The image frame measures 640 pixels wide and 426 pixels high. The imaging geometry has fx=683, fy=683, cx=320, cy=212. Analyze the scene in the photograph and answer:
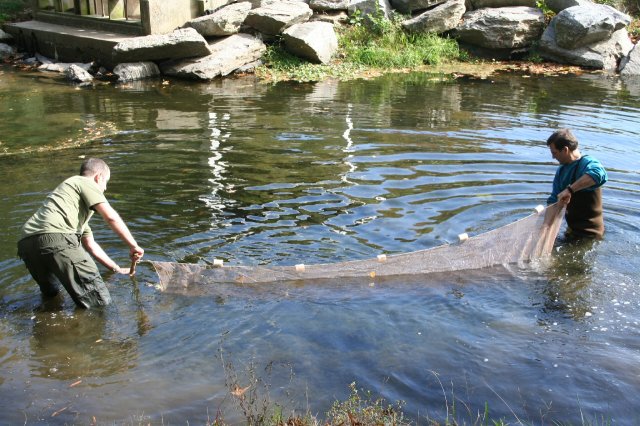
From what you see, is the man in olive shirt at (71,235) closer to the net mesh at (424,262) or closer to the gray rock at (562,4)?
the net mesh at (424,262)

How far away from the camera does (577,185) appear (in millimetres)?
7430

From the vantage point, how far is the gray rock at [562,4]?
1986cm

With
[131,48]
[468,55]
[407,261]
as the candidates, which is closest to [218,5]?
[131,48]

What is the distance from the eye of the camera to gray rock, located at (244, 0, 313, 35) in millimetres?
19031

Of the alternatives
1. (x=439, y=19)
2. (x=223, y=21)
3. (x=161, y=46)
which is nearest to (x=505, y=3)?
(x=439, y=19)

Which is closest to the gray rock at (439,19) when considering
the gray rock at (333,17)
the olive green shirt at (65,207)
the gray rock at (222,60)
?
the gray rock at (333,17)

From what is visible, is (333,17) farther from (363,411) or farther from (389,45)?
(363,411)

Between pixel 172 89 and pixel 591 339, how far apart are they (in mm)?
13302

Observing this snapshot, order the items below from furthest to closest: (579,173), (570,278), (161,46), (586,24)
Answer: (586,24)
(161,46)
(579,173)
(570,278)

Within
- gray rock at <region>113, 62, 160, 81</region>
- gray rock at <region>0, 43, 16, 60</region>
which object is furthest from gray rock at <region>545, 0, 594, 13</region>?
gray rock at <region>0, 43, 16, 60</region>

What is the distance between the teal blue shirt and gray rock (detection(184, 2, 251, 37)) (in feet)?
42.4

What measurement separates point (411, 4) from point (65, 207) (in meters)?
16.9

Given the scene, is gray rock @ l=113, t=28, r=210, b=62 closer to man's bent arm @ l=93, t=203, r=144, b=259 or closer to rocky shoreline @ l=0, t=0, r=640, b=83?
rocky shoreline @ l=0, t=0, r=640, b=83

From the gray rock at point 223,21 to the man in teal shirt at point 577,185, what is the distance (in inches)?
505
